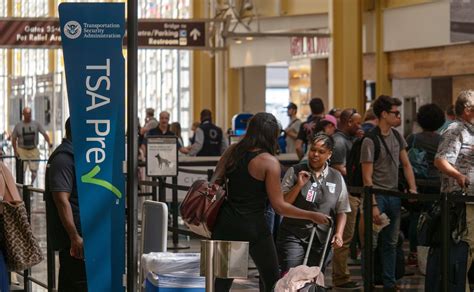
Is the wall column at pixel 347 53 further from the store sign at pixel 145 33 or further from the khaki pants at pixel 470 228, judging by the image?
the khaki pants at pixel 470 228

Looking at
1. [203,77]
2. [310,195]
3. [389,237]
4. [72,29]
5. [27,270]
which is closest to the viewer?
[72,29]

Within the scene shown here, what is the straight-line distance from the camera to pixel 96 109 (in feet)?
25.3

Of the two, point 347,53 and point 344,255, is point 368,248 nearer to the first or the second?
point 344,255

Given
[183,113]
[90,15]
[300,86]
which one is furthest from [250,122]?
[183,113]

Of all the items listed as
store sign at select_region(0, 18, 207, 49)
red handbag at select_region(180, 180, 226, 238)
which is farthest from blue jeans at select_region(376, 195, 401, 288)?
store sign at select_region(0, 18, 207, 49)

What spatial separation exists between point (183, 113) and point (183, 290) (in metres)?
31.0

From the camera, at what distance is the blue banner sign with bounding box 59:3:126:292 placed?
7.67 metres

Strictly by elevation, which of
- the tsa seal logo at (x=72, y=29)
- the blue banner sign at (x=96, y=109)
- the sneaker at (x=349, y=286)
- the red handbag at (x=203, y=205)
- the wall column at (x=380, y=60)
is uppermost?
the wall column at (x=380, y=60)

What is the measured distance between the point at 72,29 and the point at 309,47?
22046 mm

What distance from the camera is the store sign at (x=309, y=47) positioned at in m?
28.6

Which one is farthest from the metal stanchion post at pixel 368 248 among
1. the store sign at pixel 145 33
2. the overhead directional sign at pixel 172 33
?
the overhead directional sign at pixel 172 33

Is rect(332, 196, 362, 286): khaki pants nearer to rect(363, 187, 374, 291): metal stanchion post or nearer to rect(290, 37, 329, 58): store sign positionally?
rect(363, 187, 374, 291): metal stanchion post

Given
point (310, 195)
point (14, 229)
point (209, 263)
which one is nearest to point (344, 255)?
point (310, 195)

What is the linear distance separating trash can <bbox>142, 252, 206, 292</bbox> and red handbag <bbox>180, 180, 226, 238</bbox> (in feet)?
2.52
